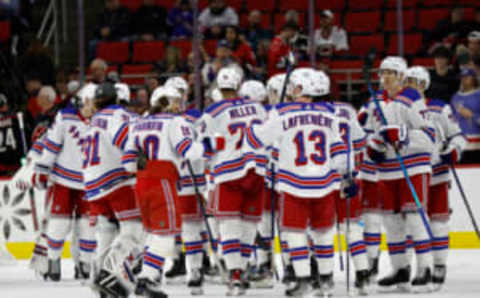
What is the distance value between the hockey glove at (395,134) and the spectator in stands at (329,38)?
14.1 feet

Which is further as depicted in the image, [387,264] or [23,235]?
[23,235]

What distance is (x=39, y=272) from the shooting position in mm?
9086

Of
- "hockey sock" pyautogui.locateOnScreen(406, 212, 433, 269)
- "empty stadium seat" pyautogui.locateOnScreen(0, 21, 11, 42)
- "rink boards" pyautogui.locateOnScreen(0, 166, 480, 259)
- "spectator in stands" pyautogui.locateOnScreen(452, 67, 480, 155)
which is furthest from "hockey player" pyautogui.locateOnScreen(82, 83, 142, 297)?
"empty stadium seat" pyautogui.locateOnScreen(0, 21, 11, 42)

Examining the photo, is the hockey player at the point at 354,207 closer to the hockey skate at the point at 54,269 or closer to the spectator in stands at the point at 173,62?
the hockey skate at the point at 54,269

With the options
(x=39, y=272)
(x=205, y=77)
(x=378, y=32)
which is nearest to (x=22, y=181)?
(x=39, y=272)

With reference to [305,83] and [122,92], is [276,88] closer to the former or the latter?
[122,92]

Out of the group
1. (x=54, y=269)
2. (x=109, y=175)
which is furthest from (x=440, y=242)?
(x=54, y=269)

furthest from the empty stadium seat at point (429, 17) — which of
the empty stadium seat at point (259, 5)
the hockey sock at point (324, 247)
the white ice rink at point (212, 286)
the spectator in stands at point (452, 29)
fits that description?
the hockey sock at point (324, 247)

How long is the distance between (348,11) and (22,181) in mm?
5754

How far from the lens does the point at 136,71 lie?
43.0ft

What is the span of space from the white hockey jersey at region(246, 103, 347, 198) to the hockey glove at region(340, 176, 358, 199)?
172 mm

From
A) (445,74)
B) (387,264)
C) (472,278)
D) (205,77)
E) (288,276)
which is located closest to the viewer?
(288,276)

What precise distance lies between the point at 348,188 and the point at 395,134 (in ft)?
2.00

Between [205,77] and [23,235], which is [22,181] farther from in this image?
[205,77]
